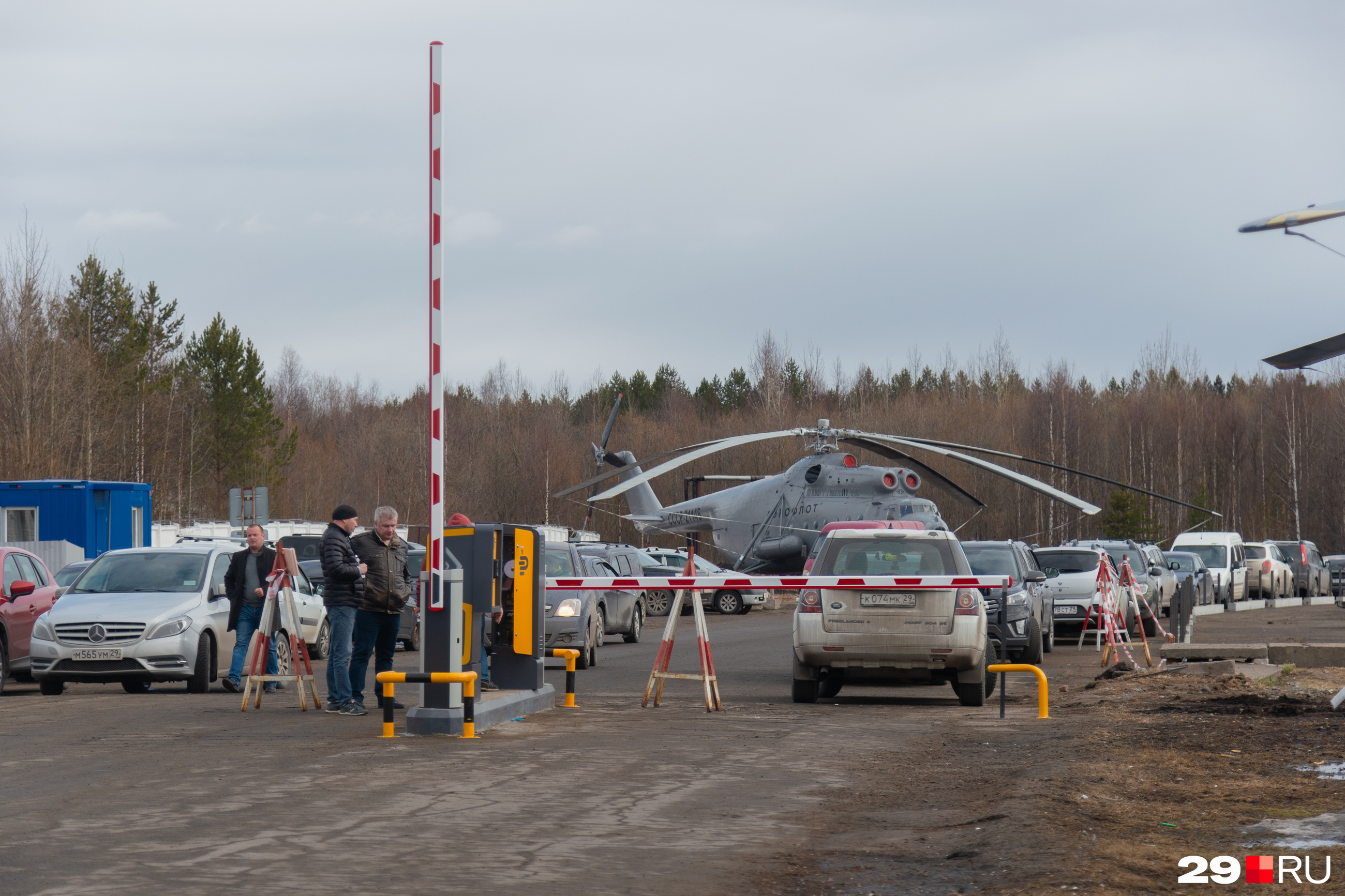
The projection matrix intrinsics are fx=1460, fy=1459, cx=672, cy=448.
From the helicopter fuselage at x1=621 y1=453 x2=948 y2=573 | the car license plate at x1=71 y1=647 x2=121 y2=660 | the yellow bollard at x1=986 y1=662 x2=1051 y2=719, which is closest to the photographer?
the yellow bollard at x1=986 y1=662 x2=1051 y2=719

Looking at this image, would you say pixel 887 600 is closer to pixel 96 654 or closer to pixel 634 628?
pixel 96 654

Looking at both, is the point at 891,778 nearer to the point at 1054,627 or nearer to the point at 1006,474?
the point at 1006,474

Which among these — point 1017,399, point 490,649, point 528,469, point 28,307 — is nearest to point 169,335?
point 28,307

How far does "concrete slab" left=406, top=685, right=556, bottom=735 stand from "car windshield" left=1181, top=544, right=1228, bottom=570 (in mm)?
32793

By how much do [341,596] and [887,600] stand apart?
208 inches

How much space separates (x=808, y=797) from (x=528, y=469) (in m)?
83.9

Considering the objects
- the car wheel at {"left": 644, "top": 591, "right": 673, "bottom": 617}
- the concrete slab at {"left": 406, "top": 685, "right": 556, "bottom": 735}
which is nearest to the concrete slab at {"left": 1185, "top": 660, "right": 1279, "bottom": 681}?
the concrete slab at {"left": 406, "top": 685, "right": 556, "bottom": 735}

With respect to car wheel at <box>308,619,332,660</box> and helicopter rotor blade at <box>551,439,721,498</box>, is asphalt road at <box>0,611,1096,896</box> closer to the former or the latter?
car wheel at <box>308,619,332,660</box>

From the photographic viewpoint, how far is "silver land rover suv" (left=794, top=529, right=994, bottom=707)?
47.1 ft

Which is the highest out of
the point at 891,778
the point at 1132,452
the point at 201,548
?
the point at 1132,452

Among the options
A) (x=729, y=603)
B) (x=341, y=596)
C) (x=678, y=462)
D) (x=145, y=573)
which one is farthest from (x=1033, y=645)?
(x=729, y=603)

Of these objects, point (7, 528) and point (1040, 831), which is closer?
point (1040, 831)

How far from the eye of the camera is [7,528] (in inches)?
1133

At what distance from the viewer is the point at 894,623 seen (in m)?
14.4
